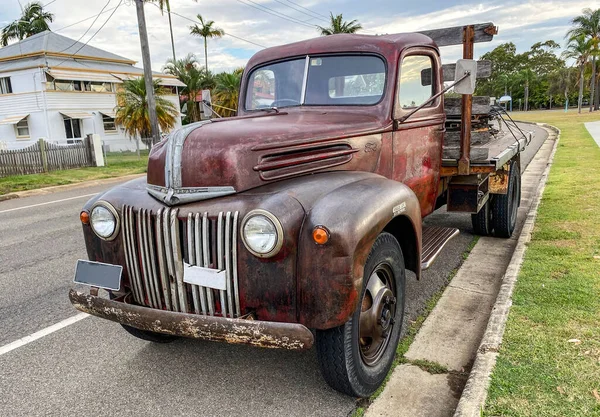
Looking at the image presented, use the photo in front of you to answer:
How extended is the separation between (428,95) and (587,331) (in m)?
2.27

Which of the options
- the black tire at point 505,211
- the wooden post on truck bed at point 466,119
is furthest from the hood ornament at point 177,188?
the black tire at point 505,211

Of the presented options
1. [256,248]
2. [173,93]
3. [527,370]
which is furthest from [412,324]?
[173,93]

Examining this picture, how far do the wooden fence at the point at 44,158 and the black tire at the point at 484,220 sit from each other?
45.7ft

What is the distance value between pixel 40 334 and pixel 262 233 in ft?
7.92

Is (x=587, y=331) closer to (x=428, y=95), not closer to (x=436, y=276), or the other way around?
(x=436, y=276)

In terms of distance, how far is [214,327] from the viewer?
2.36 meters

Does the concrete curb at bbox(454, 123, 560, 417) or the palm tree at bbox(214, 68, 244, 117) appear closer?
the concrete curb at bbox(454, 123, 560, 417)

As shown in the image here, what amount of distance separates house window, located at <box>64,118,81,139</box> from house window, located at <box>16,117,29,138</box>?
203 centimetres

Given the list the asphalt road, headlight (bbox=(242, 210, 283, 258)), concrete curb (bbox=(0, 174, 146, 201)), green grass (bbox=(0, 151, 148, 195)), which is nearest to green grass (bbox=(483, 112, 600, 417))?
the asphalt road

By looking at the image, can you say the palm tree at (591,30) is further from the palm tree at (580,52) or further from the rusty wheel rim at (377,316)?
the rusty wheel rim at (377,316)

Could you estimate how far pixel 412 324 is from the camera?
3697 millimetres

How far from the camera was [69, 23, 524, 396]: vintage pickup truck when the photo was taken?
236 cm

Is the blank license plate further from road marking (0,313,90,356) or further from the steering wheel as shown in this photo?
the steering wheel

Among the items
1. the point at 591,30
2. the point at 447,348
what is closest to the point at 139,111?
the point at 447,348
